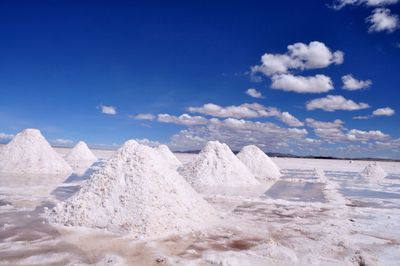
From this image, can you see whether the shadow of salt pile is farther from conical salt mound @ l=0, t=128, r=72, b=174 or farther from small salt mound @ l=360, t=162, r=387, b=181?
small salt mound @ l=360, t=162, r=387, b=181

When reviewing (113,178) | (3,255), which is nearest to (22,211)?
(113,178)

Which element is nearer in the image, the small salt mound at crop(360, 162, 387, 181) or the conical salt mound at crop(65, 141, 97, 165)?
the small salt mound at crop(360, 162, 387, 181)

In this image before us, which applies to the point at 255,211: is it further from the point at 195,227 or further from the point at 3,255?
the point at 3,255

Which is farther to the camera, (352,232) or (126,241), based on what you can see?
(352,232)

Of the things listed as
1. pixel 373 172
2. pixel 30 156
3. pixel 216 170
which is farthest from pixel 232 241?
pixel 373 172

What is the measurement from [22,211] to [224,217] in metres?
4.04

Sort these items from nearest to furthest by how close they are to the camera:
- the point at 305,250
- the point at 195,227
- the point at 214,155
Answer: the point at 305,250
the point at 195,227
the point at 214,155

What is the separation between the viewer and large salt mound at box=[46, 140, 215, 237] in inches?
243

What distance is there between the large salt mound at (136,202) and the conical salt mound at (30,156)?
35.0 ft

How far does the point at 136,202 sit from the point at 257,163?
14.1 metres

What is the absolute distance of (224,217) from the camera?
301 inches

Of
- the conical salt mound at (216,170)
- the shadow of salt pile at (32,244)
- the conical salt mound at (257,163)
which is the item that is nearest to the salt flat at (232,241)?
the shadow of salt pile at (32,244)

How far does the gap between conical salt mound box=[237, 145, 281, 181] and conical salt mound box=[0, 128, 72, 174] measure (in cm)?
884

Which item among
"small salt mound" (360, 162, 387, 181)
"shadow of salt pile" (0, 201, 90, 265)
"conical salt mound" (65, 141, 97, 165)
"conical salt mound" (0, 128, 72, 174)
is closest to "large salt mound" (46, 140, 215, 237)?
"shadow of salt pile" (0, 201, 90, 265)
